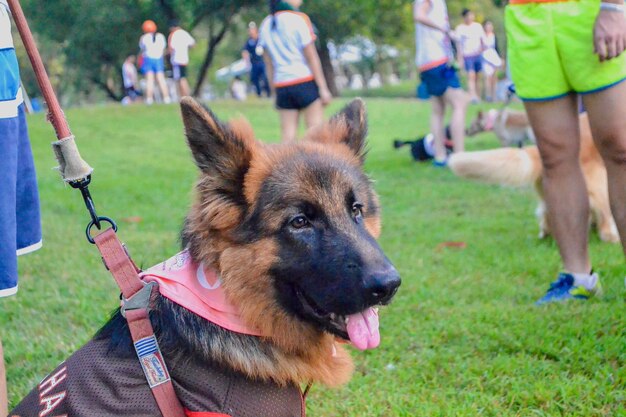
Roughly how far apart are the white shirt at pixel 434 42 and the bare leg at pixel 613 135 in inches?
251

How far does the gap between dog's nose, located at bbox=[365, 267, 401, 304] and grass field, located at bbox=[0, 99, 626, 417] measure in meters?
1.08

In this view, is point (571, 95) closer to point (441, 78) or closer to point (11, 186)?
point (11, 186)

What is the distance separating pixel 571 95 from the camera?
13.1 feet

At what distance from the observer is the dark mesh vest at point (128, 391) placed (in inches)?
88.0

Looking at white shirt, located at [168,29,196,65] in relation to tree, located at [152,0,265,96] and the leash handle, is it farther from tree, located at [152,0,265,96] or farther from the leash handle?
the leash handle

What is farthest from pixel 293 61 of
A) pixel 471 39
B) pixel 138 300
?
pixel 471 39

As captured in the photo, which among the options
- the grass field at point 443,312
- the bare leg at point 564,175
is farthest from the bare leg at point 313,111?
the bare leg at point 564,175

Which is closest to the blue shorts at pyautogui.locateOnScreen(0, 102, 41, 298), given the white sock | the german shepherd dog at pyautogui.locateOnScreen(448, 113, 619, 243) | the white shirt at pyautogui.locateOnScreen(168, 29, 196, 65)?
the white sock

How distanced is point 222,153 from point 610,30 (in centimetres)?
239

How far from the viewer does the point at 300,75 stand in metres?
8.07

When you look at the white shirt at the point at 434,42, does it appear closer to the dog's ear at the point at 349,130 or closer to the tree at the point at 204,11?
the dog's ear at the point at 349,130

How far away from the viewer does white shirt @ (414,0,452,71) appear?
9.91m

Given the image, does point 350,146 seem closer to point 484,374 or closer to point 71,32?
point 484,374

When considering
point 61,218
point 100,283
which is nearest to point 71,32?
point 61,218
